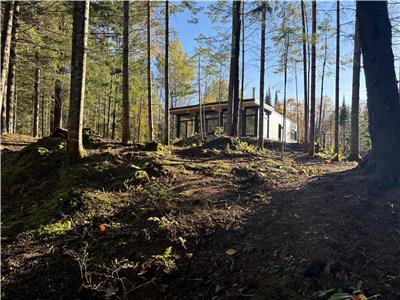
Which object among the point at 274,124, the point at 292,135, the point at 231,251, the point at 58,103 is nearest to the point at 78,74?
the point at 231,251

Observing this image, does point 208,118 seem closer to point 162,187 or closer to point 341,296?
point 162,187

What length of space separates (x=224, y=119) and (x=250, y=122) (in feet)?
7.61

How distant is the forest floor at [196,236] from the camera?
285 centimetres

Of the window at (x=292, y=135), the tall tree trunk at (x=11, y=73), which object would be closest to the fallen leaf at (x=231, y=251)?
the tall tree trunk at (x=11, y=73)

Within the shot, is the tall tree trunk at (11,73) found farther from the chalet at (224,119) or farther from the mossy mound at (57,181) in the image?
→ the chalet at (224,119)

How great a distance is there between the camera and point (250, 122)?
2084 centimetres

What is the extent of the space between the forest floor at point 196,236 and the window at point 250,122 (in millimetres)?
14314

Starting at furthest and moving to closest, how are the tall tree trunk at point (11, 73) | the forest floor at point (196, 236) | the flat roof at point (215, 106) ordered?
the flat roof at point (215, 106)
the tall tree trunk at point (11, 73)
the forest floor at point (196, 236)

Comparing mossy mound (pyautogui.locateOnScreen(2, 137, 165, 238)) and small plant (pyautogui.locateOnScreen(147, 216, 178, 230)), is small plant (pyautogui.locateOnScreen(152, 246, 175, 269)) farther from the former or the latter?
mossy mound (pyautogui.locateOnScreen(2, 137, 165, 238))

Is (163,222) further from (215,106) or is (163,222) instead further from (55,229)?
(215,106)

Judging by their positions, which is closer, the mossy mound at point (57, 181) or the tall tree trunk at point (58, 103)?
the mossy mound at point (57, 181)

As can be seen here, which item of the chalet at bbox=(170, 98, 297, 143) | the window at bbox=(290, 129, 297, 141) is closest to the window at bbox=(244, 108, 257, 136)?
the chalet at bbox=(170, 98, 297, 143)

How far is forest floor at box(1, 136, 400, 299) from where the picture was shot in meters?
2.85

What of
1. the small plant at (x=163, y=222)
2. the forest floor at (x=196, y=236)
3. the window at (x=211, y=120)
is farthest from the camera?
the window at (x=211, y=120)
